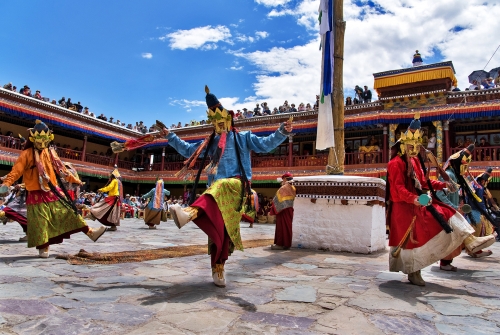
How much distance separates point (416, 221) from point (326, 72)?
3693mm

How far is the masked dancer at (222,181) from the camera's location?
121 inches

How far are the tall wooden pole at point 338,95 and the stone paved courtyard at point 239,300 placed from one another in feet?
7.92

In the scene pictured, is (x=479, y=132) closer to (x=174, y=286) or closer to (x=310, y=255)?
(x=310, y=255)

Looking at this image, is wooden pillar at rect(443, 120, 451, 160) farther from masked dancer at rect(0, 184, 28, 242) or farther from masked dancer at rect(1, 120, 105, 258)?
masked dancer at rect(0, 184, 28, 242)

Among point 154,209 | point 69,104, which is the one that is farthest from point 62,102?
point 154,209

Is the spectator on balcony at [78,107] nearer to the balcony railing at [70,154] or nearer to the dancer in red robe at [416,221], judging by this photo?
the balcony railing at [70,154]

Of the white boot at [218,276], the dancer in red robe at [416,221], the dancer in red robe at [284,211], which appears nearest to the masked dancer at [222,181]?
the white boot at [218,276]

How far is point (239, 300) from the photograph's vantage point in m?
2.65

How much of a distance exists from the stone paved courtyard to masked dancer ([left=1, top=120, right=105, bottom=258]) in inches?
16.1

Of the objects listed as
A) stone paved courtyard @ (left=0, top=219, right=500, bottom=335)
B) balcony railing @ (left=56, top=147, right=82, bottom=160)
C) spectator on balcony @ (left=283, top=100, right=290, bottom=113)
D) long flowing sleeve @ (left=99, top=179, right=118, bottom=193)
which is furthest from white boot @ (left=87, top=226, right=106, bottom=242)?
balcony railing @ (left=56, top=147, right=82, bottom=160)

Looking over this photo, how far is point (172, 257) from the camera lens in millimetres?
4668

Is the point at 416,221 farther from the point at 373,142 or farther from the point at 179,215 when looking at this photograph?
the point at 373,142

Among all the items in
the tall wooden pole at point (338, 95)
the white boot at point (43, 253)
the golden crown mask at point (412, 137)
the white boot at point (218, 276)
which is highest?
the tall wooden pole at point (338, 95)

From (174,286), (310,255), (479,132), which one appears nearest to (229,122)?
(174,286)
